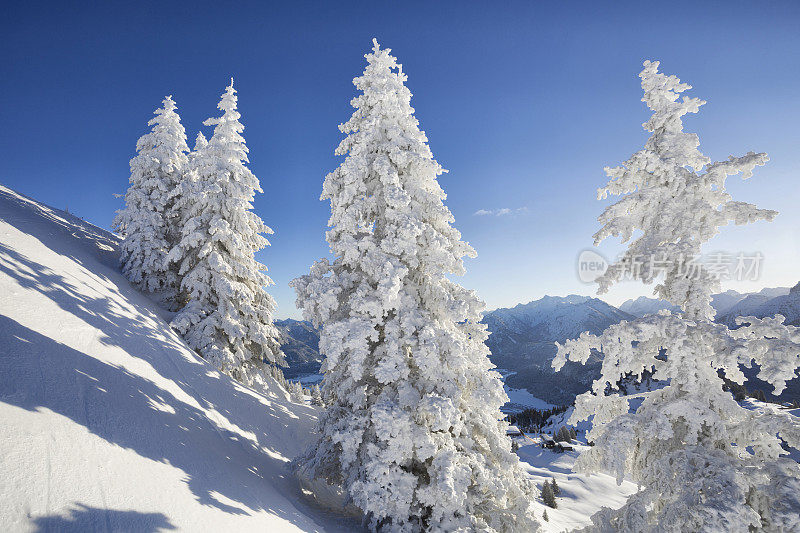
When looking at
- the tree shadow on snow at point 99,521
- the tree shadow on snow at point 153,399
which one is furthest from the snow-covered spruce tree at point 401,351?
the tree shadow on snow at point 99,521

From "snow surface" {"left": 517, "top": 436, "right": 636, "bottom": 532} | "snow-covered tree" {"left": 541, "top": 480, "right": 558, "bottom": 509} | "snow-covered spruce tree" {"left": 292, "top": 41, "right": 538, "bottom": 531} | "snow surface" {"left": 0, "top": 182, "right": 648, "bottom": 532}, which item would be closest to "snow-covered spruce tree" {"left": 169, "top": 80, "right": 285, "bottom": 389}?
"snow surface" {"left": 0, "top": 182, "right": 648, "bottom": 532}

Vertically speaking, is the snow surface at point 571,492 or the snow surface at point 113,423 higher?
the snow surface at point 113,423

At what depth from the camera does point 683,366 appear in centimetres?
585

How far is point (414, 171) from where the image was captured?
32.0 feet

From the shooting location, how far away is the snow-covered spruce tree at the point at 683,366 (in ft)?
15.9

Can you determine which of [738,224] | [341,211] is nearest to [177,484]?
[341,211]

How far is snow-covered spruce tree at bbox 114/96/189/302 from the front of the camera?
17.7 metres

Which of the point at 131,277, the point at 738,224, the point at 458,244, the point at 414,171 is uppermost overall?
the point at 414,171

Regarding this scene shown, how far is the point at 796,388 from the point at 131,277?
176401 millimetres

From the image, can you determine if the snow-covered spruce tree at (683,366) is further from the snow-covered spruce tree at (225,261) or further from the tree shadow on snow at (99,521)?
the snow-covered spruce tree at (225,261)

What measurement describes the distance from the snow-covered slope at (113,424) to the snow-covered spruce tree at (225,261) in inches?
152

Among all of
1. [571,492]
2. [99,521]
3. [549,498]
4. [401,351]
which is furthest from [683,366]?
[571,492]

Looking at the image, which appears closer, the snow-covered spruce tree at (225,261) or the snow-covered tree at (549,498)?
the snow-covered spruce tree at (225,261)

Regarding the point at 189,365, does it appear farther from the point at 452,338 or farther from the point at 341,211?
the point at 452,338
